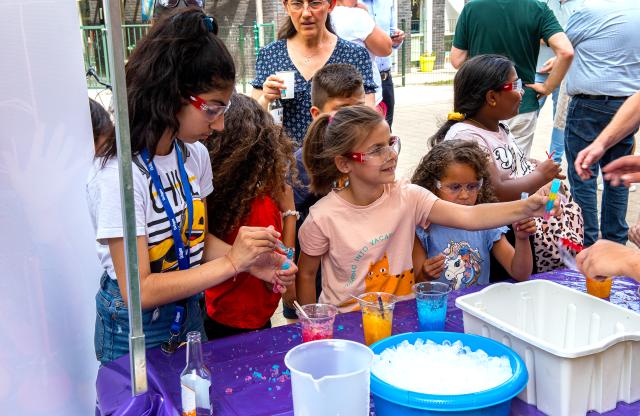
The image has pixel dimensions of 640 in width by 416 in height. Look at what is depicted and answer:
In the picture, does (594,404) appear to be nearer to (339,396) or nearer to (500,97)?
(339,396)

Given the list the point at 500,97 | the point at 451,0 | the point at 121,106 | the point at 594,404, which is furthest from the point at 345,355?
the point at 451,0

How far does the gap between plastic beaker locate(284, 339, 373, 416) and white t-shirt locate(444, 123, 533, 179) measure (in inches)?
71.5

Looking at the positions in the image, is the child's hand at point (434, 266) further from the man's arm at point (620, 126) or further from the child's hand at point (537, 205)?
the man's arm at point (620, 126)

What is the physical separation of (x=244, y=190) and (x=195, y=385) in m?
1.07

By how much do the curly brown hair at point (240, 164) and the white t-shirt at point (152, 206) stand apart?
11.6 inches

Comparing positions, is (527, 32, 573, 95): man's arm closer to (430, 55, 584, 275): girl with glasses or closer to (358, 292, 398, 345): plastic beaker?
(430, 55, 584, 275): girl with glasses

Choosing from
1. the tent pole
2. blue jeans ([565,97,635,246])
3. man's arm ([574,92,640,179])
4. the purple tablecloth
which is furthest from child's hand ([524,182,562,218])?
blue jeans ([565,97,635,246])

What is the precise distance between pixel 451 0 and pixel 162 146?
2055cm

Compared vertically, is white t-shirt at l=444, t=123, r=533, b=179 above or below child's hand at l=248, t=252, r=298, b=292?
above

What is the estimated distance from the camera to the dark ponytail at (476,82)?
312cm

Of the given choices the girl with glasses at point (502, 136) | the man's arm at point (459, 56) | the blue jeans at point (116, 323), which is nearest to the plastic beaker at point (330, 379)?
the blue jeans at point (116, 323)

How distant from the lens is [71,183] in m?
1.79

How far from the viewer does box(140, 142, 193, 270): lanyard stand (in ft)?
5.98

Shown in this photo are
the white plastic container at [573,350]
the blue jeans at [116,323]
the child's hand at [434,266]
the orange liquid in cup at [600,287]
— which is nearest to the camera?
the white plastic container at [573,350]
